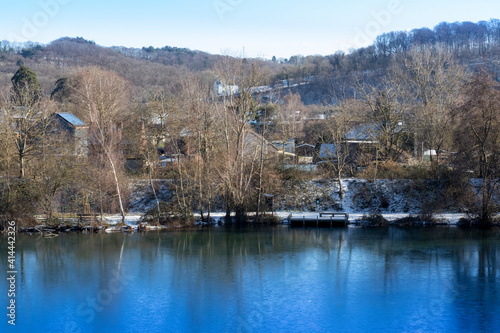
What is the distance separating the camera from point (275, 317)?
14.7 meters

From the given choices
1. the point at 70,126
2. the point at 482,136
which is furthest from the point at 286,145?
the point at 482,136

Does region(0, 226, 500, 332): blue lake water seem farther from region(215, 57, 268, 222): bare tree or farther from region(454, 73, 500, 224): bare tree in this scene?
region(215, 57, 268, 222): bare tree

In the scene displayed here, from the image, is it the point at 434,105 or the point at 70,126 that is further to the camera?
the point at 70,126

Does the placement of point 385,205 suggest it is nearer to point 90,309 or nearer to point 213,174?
point 213,174

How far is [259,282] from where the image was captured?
18312 mm

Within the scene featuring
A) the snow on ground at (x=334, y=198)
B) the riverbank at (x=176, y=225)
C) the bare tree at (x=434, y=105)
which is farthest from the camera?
the bare tree at (x=434, y=105)

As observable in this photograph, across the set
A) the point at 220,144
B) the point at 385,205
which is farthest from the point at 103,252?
the point at 385,205

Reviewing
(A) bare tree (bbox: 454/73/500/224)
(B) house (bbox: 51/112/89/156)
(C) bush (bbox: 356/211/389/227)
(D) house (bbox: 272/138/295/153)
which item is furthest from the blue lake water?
(D) house (bbox: 272/138/295/153)

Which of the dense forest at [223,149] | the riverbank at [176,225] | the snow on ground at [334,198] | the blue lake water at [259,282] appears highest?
the dense forest at [223,149]

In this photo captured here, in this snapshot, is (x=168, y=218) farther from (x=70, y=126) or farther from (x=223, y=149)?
(x=70, y=126)

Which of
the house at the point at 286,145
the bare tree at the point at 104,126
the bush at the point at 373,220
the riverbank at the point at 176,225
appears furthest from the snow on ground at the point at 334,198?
→ the house at the point at 286,145

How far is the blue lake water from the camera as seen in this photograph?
14.4 metres

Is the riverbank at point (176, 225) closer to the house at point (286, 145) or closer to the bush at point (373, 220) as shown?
the bush at point (373, 220)

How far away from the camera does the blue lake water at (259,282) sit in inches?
568
